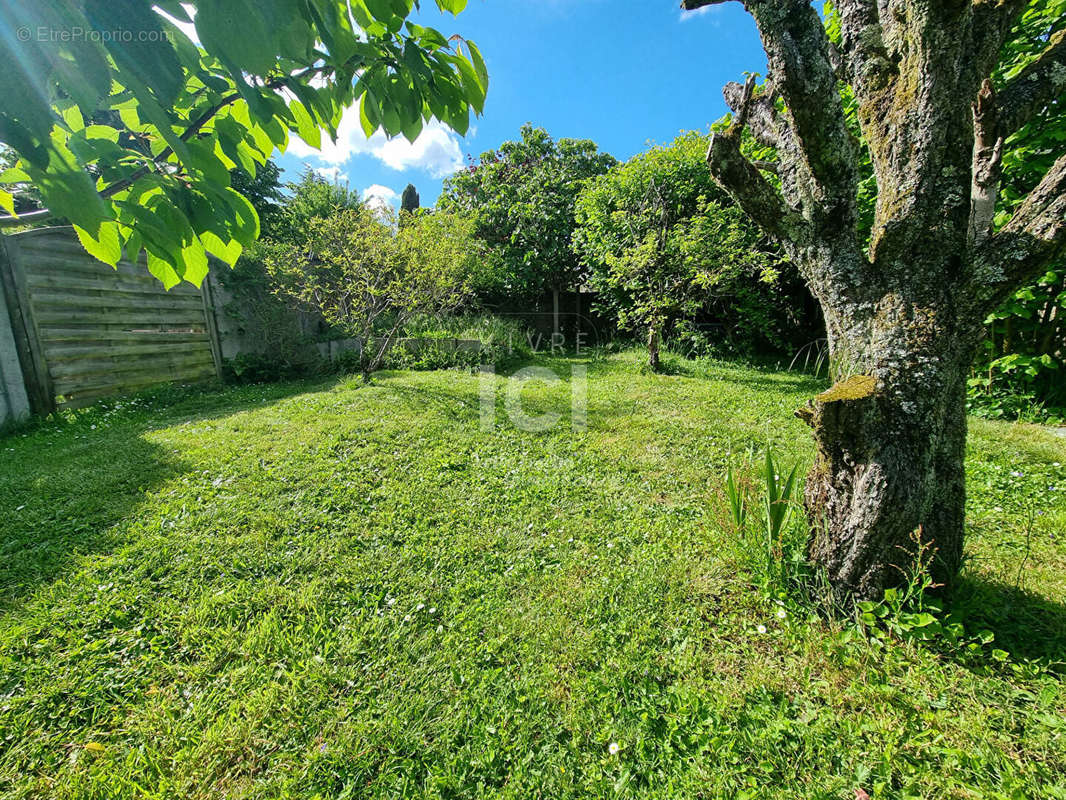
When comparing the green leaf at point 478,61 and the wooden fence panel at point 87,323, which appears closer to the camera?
the green leaf at point 478,61

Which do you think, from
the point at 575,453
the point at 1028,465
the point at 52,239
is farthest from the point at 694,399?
the point at 52,239

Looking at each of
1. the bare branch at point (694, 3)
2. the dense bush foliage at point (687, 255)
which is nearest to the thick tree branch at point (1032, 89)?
the bare branch at point (694, 3)

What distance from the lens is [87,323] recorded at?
15.7 feet

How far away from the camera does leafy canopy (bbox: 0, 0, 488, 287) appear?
1.64ft

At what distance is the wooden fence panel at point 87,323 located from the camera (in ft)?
14.1

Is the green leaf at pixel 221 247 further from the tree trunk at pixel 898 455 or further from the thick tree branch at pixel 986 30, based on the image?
the thick tree branch at pixel 986 30

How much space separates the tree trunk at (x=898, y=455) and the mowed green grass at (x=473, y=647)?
314 millimetres

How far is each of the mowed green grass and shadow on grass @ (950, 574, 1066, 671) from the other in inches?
0.4

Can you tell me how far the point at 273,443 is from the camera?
3494 mm

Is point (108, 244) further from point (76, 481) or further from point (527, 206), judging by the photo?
point (527, 206)

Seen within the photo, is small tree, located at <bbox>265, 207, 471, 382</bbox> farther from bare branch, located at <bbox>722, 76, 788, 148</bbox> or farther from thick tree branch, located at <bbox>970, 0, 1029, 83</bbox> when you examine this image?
thick tree branch, located at <bbox>970, 0, 1029, 83</bbox>

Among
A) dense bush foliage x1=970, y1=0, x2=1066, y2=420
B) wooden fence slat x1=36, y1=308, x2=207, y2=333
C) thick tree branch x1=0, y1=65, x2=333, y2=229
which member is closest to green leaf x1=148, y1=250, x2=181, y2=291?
thick tree branch x1=0, y1=65, x2=333, y2=229

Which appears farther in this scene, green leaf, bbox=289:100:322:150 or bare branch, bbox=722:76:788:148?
bare branch, bbox=722:76:788:148

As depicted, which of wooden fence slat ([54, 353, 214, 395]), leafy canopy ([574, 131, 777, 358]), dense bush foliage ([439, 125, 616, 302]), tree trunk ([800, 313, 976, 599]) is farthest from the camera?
dense bush foliage ([439, 125, 616, 302])
